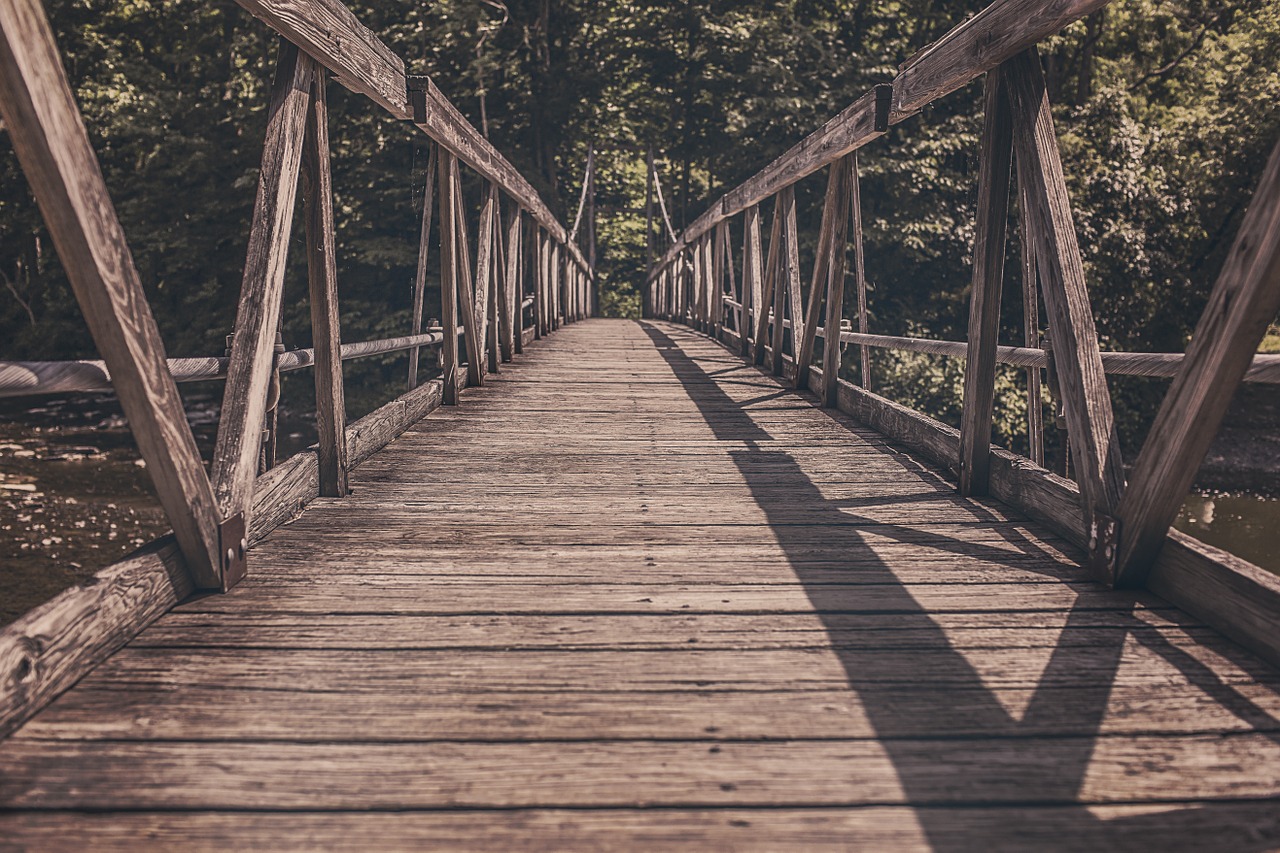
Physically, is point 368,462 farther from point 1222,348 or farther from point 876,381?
point 876,381

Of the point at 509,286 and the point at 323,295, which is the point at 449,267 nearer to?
the point at 323,295

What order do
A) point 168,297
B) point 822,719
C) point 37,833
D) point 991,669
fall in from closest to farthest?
point 37,833
point 822,719
point 991,669
point 168,297

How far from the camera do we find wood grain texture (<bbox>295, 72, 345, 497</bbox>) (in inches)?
112

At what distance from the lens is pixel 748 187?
23.2 ft

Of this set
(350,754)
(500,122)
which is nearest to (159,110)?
(500,122)

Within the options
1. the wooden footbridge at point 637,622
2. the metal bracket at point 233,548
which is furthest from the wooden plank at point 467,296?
the metal bracket at point 233,548

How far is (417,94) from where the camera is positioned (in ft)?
13.3

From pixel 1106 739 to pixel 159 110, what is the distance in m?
18.0

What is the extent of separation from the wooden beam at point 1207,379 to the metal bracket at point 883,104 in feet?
7.50

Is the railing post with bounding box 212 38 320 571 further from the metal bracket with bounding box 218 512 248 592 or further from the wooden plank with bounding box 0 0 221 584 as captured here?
the wooden plank with bounding box 0 0 221 584

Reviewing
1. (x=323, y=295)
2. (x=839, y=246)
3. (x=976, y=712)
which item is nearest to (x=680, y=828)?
(x=976, y=712)

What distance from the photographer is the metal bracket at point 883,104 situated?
4.04 metres

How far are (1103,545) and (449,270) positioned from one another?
3.67 metres

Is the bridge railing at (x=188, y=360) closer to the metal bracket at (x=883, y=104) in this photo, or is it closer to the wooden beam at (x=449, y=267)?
the wooden beam at (x=449, y=267)
